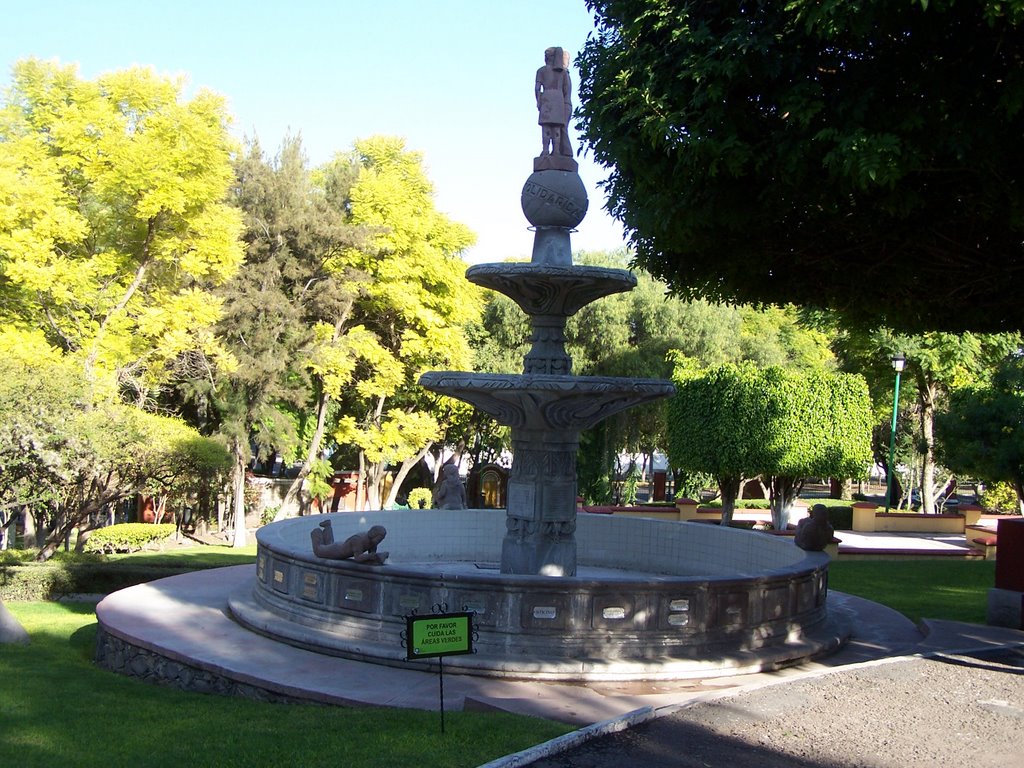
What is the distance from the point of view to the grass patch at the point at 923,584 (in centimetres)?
1609

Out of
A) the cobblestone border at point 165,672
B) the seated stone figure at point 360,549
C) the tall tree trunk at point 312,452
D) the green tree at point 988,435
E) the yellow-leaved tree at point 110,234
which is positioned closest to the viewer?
the cobblestone border at point 165,672

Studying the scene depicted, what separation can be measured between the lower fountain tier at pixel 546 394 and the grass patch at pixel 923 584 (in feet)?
19.2

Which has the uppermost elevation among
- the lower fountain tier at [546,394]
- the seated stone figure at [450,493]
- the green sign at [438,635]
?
the lower fountain tier at [546,394]

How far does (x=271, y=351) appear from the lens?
3091 centimetres

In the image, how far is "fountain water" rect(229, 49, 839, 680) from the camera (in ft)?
35.7

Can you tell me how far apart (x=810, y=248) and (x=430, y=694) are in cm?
705

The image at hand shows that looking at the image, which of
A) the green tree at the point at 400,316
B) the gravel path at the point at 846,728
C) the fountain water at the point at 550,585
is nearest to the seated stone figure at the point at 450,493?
the fountain water at the point at 550,585

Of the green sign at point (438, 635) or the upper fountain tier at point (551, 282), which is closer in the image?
the green sign at point (438, 635)

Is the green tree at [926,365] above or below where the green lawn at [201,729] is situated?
above

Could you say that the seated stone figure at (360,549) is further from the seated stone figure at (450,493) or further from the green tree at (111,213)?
the green tree at (111,213)

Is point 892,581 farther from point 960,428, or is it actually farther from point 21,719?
point 21,719

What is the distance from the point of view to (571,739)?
7.64 m

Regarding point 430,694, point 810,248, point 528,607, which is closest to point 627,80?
point 810,248

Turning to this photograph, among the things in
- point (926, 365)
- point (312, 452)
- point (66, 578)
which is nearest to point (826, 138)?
point (66, 578)
